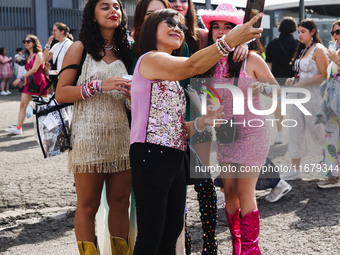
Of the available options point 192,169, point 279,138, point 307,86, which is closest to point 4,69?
point 279,138

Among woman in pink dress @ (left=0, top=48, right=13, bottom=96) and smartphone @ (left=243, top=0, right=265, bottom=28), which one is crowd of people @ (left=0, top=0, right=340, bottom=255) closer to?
smartphone @ (left=243, top=0, right=265, bottom=28)

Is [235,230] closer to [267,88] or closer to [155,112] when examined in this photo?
[267,88]

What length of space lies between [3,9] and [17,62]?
13.1 ft

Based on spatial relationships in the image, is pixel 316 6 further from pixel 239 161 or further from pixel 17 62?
pixel 239 161

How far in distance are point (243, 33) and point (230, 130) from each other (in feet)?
3.70

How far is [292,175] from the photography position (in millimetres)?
5730

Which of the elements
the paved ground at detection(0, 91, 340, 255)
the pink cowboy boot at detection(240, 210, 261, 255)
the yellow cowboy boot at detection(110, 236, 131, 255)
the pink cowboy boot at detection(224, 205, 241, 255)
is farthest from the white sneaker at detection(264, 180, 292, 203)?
the yellow cowboy boot at detection(110, 236, 131, 255)

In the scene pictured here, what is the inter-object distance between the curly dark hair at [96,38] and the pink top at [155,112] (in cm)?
54

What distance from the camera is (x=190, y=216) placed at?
444cm

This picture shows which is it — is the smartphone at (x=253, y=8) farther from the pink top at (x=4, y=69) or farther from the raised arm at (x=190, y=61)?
the pink top at (x=4, y=69)

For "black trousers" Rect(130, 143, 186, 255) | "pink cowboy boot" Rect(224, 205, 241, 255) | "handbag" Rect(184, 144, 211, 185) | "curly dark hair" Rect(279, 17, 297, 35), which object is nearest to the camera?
"black trousers" Rect(130, 143, 186, 255)

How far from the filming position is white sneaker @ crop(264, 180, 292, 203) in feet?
15.9

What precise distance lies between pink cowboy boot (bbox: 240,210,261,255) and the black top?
196 inches

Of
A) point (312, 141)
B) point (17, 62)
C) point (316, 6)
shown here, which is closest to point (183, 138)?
point (312, 141)
